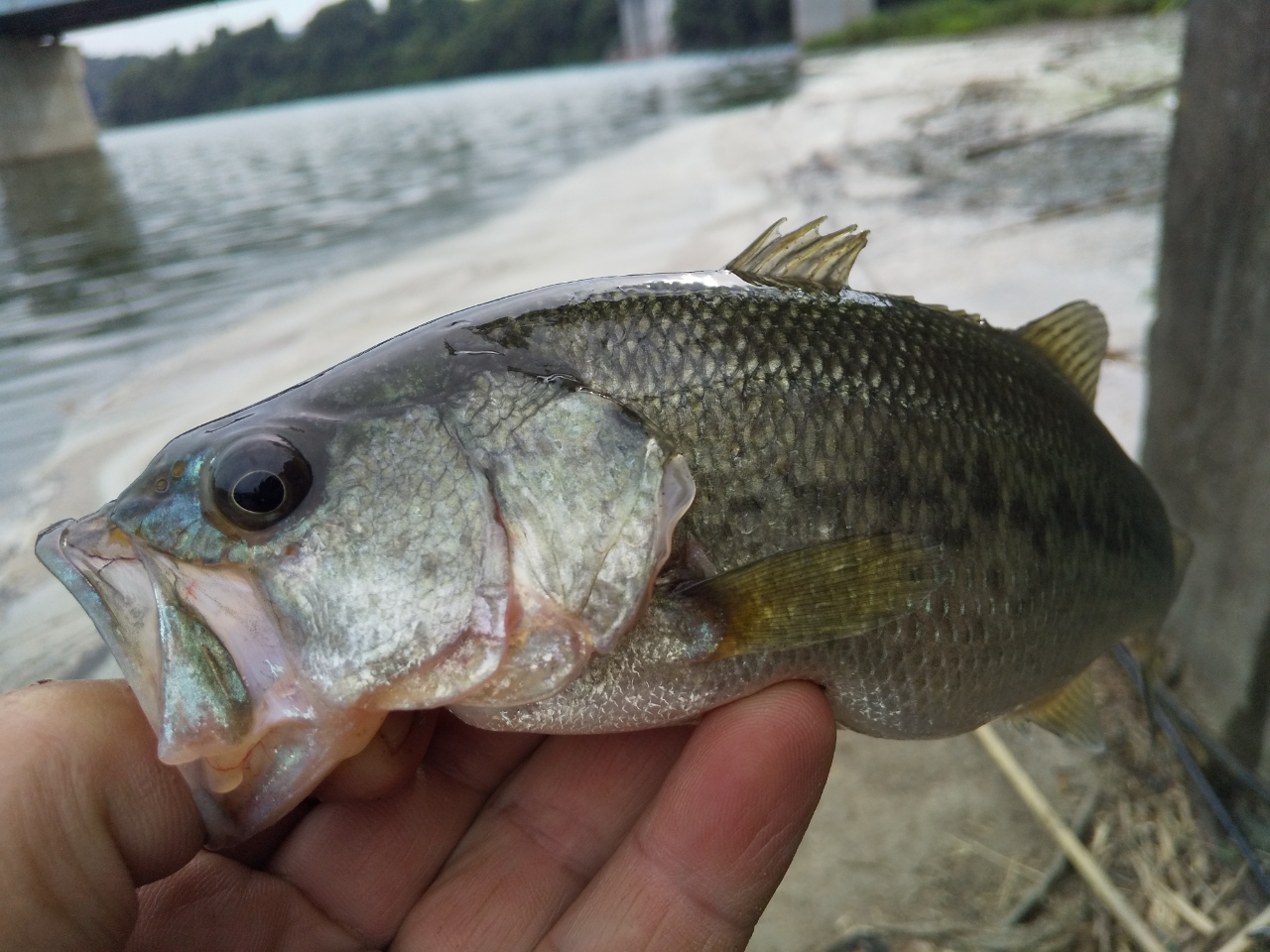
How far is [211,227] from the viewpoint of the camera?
11406 mm

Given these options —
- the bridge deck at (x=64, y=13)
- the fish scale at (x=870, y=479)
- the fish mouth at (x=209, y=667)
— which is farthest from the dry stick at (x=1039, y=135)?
the bridge deck at (x=64, y=13)

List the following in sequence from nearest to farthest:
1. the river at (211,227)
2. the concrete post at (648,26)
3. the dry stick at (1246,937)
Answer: the dry stick at (1246,937)
the river at (211,227)
the concrete post at (648,26)

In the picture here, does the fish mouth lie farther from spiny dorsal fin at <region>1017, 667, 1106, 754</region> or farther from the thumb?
spiny dorsal fin at <region>1017, 667, 1106, 754</region>

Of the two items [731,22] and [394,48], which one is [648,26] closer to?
[731,22]

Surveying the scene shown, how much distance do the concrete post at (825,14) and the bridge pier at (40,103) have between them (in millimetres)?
43834

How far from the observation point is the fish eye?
115cm

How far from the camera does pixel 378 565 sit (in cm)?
116

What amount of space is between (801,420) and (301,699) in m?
0.88

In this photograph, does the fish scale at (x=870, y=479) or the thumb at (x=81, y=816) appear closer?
the thumb at (x=81, y=816)

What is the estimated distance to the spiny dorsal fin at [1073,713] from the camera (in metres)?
1.84

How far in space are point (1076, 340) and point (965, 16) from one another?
47.2 meters

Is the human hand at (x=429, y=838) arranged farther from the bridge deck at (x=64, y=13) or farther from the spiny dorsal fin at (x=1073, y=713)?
the bridge deck at (x=64, y=13)

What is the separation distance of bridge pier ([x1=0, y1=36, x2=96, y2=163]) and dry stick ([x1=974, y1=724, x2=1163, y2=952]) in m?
38.9

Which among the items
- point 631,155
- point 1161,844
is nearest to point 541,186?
point 631,155
